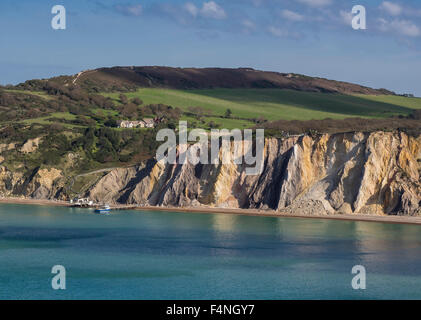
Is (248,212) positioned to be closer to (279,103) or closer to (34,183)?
(34,183)

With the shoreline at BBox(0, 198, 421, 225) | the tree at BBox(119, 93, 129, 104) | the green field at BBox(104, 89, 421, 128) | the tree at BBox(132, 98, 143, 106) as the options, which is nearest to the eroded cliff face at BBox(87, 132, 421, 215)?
the shoreline at BBox(0, 198, 421, 225)

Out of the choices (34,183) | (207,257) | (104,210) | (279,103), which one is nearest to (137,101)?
(279,103)

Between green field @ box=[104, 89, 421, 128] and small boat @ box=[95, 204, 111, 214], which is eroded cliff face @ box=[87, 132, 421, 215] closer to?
small boat @ box=[95, 204, 111, 214]

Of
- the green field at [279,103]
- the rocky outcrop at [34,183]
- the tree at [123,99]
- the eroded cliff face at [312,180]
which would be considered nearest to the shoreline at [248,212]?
the eroded cliff face at [312,180]
